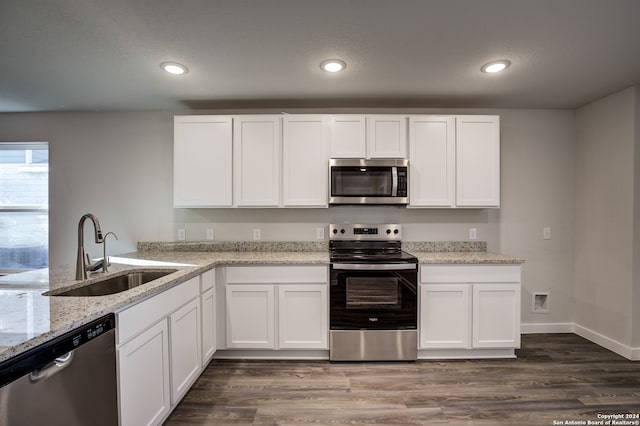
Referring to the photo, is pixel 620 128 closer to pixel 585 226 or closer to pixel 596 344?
pixel 585 226

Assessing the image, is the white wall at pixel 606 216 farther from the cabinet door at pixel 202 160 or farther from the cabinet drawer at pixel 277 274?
the cabinet door at pixel 202 160

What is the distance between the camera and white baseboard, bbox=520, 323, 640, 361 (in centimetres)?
260

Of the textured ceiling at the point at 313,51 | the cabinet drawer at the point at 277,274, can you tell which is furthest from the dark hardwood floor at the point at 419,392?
the textured ceiling at the point at 313,51

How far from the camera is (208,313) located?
7.82 feet

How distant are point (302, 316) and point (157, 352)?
3.90 ft

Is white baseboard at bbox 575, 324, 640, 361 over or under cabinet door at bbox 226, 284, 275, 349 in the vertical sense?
under

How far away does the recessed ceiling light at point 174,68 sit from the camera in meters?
2.19

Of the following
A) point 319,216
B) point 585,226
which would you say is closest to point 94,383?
point 319,216

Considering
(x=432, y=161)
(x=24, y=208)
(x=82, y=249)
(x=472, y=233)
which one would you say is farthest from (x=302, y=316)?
(x=24, y=208)

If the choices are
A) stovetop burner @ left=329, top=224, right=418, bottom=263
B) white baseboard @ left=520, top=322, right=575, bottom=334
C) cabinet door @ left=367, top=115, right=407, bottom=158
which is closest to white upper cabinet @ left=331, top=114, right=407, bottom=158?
cabinet door @ left=367, top=115, right=407, bottom=158

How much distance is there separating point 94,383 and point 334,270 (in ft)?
5.57

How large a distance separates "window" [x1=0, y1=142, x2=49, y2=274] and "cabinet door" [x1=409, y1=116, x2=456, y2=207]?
157 inches

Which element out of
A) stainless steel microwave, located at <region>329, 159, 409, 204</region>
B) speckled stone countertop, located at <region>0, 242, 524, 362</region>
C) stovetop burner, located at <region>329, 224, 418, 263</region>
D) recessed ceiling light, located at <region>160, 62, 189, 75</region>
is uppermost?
recessed ceiling light, located at <region>160, 62, 189, 75</region>

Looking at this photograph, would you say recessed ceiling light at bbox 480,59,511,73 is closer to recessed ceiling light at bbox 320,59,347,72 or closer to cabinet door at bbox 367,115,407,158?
cabinet door at bbox 367,115,407,158
